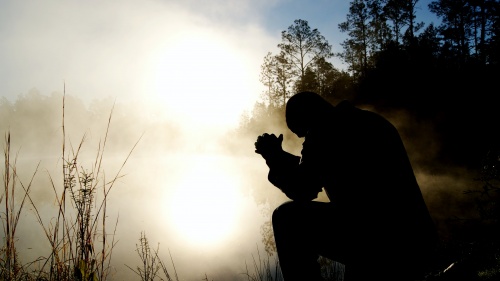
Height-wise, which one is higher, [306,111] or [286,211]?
[306,111]

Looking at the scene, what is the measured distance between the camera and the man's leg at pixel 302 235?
134 centimetres

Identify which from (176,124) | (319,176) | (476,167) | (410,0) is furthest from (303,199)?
(176,124)

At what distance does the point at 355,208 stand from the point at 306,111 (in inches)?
25.0

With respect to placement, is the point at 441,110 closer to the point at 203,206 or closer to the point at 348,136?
the point at 203,206

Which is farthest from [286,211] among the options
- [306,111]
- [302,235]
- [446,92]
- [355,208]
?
[446,92]

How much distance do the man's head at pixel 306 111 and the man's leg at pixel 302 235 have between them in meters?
0.51

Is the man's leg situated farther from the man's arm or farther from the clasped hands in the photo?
the clasped hands

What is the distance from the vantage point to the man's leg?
1.34m

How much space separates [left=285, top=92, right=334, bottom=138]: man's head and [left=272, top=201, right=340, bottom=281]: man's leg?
0.51 meters

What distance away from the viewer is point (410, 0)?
23609 millimetres

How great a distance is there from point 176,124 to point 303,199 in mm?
91830

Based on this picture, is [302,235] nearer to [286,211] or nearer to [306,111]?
[286,211]

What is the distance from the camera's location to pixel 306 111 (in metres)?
1.64

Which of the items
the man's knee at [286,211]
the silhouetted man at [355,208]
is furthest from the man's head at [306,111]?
the man's knee at [286,211]
